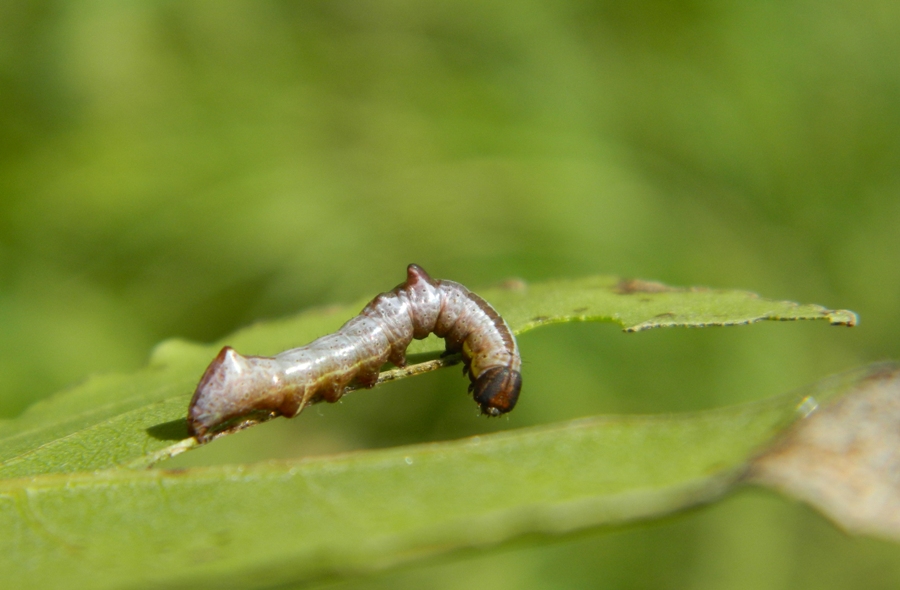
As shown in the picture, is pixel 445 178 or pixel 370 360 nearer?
pixel 370 360

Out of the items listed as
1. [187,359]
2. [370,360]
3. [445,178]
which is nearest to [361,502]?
[370,360]

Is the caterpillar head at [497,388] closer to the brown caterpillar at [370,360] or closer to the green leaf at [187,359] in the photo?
the brown caterpillar at [370,360]

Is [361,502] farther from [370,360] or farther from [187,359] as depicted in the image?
[187,359]

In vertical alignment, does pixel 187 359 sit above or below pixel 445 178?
below

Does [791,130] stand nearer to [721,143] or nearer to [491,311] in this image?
[721,143]

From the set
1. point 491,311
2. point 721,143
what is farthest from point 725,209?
point 491,311

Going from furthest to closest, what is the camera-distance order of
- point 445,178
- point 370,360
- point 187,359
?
point 445,178, point 187,359, point 370,360

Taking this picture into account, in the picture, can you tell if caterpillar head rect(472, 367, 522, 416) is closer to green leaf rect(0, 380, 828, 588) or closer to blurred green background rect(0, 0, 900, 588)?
green leaf rect(0, 380, 828, 588)
